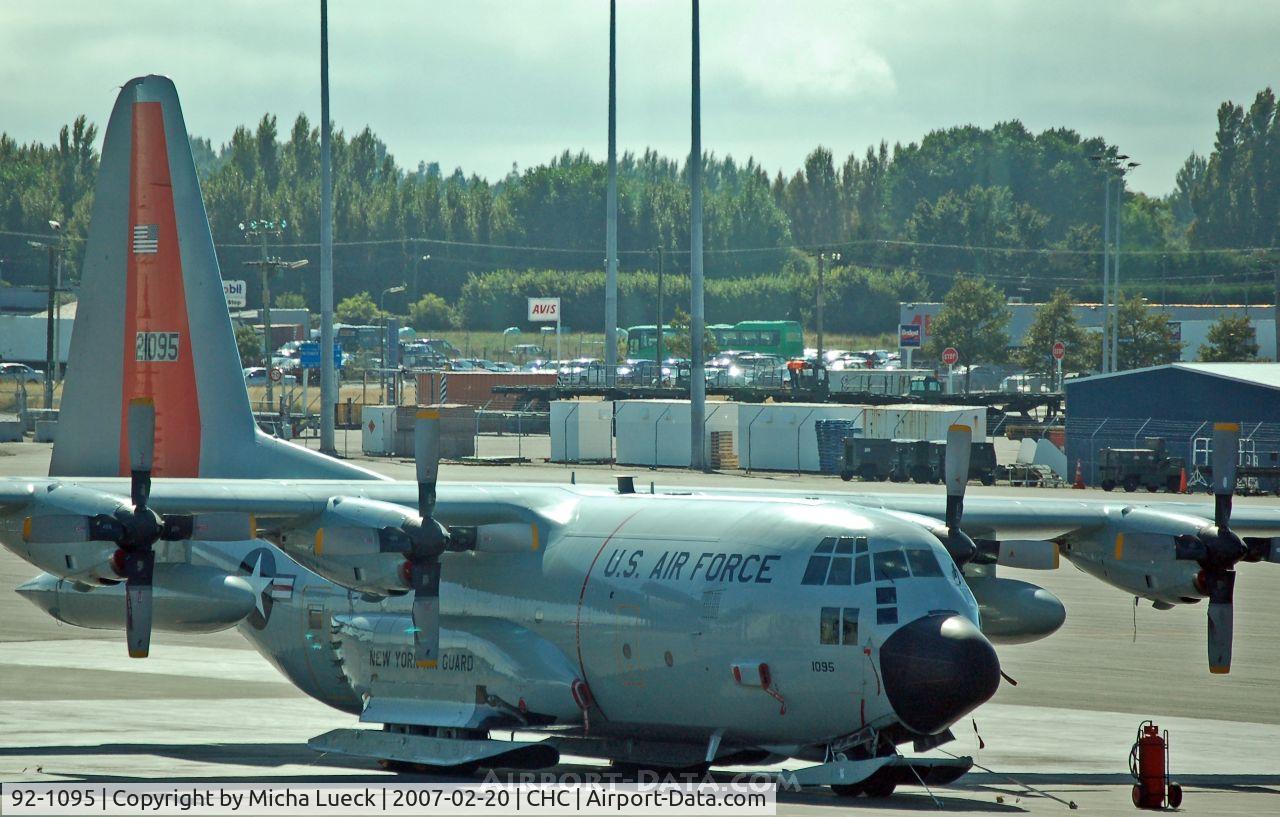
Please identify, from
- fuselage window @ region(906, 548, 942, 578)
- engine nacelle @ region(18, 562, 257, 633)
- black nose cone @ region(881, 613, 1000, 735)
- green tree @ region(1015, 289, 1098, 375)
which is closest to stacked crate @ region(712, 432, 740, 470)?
green tree @ region(1015, 289, 1098, 375)

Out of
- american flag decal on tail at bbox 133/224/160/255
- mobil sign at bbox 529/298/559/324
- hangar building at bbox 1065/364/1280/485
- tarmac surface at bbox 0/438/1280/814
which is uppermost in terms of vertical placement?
american flag decal on tail at bbox 133/224/160/255

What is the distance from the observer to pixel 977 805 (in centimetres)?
1714

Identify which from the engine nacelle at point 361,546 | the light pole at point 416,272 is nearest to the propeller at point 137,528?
the engine nacelle at point 361,546

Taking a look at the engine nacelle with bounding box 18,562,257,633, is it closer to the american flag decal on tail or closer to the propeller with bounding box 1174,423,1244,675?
the american flag decal on tail

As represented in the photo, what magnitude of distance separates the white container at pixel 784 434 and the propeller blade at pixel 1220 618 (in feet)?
138

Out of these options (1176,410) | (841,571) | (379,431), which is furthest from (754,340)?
(841,571)

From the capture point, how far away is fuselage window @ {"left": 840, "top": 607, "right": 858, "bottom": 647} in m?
16.7

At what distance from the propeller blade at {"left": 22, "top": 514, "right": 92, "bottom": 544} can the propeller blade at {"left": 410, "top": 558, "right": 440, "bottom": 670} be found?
3.78 m

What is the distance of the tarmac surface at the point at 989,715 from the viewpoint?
62.5ft

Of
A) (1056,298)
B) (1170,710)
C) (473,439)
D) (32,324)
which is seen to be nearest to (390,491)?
(1170,710)

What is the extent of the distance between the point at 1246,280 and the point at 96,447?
455 feet

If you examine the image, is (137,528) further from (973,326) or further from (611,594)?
(973,326)

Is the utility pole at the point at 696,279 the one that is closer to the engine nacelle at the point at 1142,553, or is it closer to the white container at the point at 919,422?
Result: the white container at the point at 919,422

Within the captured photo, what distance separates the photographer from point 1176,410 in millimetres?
59562
